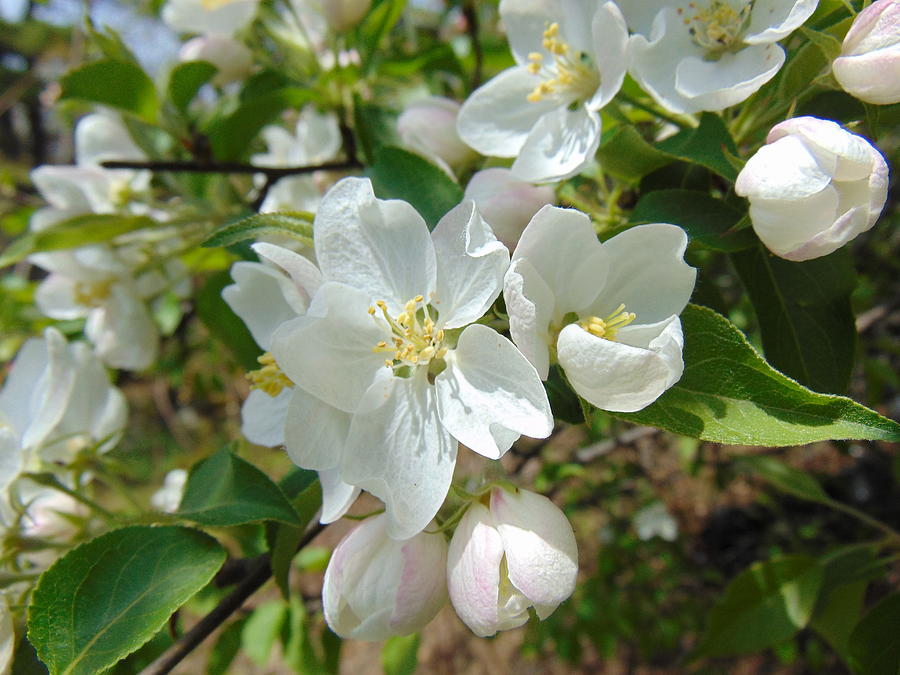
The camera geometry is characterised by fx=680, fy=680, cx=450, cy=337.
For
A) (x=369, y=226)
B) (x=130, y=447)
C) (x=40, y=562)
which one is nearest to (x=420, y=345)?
(x=369, y=226)

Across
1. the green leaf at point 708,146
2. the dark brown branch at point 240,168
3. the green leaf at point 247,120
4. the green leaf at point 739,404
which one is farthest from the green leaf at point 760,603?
the green leaf at point 247,120

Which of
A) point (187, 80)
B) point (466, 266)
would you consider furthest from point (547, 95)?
point (187, 80)

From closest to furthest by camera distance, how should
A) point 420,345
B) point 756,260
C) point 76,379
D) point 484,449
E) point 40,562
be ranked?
point 484,449, point 420,345, point 756,260, point 40,562, point 76,379

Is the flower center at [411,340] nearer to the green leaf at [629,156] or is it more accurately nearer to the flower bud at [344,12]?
the green leaf at [629,156]

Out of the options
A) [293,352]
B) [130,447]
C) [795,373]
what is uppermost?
[293,352]

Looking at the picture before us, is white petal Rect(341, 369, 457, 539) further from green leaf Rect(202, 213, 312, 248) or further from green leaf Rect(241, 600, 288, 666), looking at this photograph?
green leaf Rect(241, 600, 288, 666)

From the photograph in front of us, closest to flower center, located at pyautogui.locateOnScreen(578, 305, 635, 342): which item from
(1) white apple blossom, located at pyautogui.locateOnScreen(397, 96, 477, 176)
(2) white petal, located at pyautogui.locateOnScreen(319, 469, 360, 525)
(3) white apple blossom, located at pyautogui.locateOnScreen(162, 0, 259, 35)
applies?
(2) white petal, located at pyautogui.locateOnScreen(319, 469, 360, 525)

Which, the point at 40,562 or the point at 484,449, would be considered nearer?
the point at 484,449

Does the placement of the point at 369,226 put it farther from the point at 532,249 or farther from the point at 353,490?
the point at 353,490
